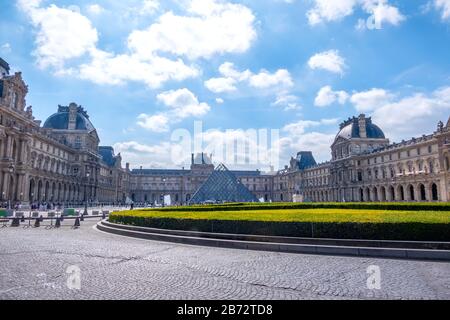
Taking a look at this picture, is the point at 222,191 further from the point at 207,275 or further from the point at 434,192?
the point at 207,275

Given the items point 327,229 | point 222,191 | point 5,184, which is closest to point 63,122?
point 5,184

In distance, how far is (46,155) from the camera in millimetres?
54781

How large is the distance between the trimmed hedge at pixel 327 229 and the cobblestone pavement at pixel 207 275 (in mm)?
1230

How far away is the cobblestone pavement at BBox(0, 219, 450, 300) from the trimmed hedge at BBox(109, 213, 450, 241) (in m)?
1.23

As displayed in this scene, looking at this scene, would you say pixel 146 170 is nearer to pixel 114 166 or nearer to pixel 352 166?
pixel 114 166

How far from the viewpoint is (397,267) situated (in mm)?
7207

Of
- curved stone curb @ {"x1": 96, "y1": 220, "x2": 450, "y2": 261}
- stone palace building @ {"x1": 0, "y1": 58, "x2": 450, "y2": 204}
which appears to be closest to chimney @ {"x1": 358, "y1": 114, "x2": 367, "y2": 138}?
stone palace building @ {"x1": 0, "y1": 58, "x2": 450, "y2": 204}

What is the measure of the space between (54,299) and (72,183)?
6613cm

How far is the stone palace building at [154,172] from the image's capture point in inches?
1731

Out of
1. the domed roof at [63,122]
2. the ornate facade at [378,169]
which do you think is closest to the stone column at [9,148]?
the domed roof at [63,122]

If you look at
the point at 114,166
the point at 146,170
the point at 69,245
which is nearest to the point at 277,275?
the point at 69,245

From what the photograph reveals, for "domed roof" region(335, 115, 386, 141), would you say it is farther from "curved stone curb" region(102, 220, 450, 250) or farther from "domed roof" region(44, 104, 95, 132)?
"curved stone curb" region(102, 220, 450, 250)

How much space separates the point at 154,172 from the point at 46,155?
58.8 m

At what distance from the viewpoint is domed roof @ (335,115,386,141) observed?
236 ft
